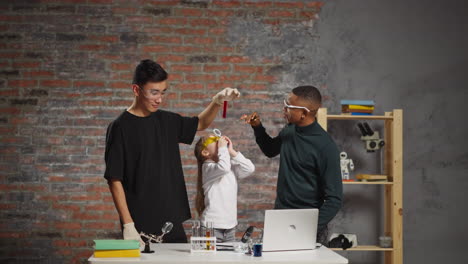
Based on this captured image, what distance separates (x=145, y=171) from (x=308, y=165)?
888mm

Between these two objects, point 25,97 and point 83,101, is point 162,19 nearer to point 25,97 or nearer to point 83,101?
point 83,101

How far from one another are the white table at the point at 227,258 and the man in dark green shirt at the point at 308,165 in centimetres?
30

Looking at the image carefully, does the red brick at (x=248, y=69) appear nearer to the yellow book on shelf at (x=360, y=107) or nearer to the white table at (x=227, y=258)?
the yellow book on shelf at (x=360, y=107)

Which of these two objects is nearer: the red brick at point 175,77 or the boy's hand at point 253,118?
the boy's hand at point 253,118

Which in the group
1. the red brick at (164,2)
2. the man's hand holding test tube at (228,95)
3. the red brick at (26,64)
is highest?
the red brick at (164,2)

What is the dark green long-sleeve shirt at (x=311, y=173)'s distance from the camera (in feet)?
9.70

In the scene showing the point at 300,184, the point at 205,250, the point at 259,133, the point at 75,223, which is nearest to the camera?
the point at 205,250

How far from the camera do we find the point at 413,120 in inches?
195

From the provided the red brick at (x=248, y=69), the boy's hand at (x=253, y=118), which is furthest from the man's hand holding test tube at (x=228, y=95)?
the red brick at (x=248, y=69)

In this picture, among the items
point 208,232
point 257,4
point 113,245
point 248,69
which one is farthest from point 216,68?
point 113,245

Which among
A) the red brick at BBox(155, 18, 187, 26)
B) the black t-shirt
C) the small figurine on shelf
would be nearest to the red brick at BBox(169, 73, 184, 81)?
the red brick at BBox(155, 18, 187, 26)

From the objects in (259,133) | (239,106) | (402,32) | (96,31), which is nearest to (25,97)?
(96,31)

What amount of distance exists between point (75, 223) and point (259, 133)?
213 centimetres

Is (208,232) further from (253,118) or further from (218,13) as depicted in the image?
(218,13)
